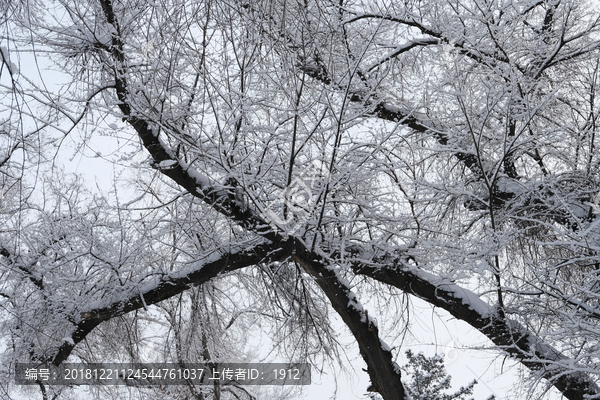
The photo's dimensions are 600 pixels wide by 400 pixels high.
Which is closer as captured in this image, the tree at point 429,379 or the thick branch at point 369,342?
the thick branch at point 369,342

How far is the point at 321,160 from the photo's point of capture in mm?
4109

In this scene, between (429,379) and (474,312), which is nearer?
(474,312)

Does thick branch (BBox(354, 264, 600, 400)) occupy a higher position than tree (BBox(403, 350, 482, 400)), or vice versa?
tree (BBox(403, 350, 482, 400))

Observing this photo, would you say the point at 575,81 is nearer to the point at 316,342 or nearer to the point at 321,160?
the point at 321,160

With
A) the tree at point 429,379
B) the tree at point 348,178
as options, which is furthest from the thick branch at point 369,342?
the tree at point 429,379

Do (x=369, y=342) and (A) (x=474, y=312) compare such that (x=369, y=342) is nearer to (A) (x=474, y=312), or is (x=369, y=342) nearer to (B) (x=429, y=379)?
(A) (x=474, y=312)

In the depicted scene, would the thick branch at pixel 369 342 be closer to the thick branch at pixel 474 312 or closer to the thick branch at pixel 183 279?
→ the thick branch at pixel 474 312

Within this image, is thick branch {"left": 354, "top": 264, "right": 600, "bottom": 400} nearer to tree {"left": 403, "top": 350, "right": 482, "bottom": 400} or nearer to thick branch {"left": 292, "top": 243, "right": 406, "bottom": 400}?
thick branch {"left": 292, "top": 243, "right": 406, "bottom": 400}

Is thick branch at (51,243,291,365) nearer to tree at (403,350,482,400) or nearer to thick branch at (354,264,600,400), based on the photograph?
thick branch at (354,264,600,400)

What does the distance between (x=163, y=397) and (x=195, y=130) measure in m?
7.64

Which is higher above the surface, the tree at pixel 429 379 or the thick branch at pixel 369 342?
the tree at pixel 429 379

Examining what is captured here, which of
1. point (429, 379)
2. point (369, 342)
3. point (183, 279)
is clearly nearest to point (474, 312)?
point (369, 342)

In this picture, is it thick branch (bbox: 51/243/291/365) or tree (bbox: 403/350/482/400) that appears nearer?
thick branch (bbox: 51/243/291/365)

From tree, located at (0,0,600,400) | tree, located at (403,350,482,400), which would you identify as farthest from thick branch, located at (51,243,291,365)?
tree, located at (403,350,482,400)
